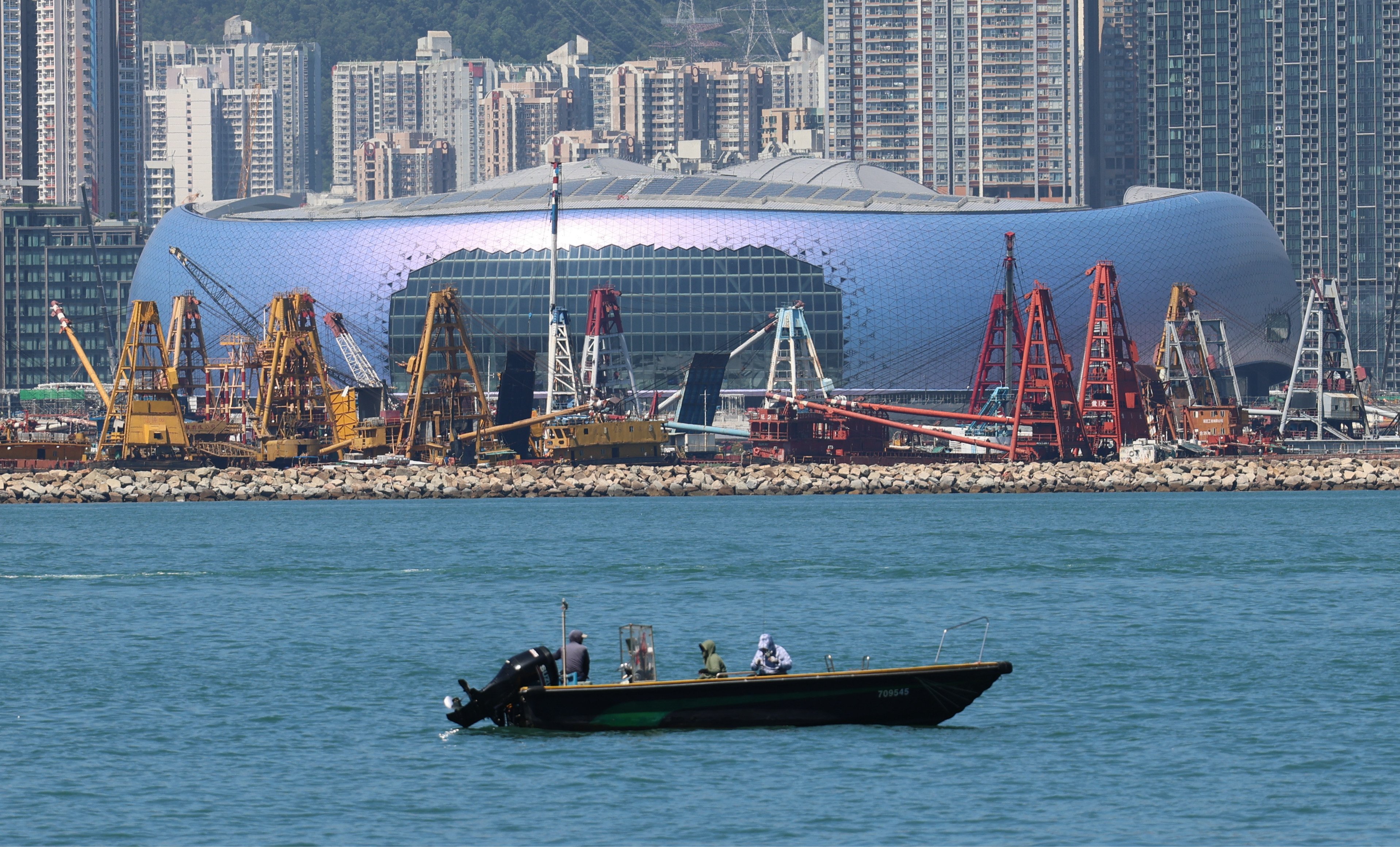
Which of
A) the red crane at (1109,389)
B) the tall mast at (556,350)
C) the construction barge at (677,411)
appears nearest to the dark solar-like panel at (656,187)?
the tall mast at (556,350)

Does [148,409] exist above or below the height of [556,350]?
below

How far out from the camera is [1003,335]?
134250mm

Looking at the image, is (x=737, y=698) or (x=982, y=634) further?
(x=982, y=634)

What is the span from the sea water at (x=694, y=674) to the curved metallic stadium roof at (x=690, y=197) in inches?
3063

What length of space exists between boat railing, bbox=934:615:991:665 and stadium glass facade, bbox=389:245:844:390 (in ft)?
325

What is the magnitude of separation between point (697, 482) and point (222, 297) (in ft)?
207

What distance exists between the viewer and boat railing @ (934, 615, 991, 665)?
4212 cm

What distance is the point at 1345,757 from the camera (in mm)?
A: 34812

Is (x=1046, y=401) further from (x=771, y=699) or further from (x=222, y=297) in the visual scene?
(x=771, y=699)

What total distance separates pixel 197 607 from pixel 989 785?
3001cm

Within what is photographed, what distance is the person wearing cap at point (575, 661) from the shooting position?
117ft

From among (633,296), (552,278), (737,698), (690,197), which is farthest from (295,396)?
(737,698)

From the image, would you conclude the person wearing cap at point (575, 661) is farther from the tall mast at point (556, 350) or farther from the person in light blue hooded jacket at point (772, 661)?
the tall mast at point (556, 350)

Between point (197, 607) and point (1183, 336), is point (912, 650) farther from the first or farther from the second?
point (1183, 336)
